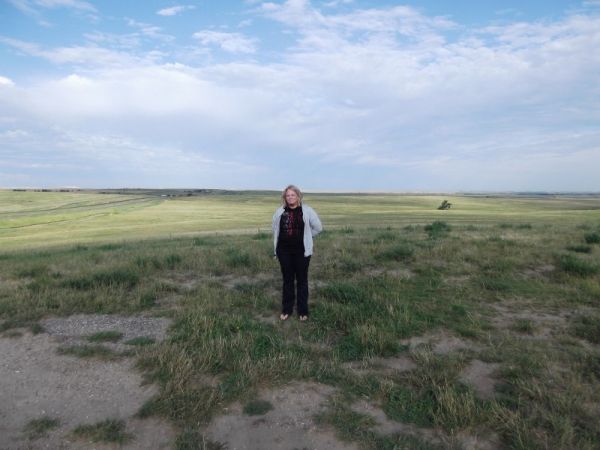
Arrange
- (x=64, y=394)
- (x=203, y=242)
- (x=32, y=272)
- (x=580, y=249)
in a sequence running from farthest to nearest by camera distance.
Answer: (x=203, y=242), (x=580, y=249), (x=32, y=272), (x=64, y=394)

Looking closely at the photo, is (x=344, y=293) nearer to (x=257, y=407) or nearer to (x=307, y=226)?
(x=307, y=226)

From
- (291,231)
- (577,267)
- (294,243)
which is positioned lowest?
(577,267)

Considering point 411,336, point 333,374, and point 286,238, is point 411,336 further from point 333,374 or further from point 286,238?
point 286,238

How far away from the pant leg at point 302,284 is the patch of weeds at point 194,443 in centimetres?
317

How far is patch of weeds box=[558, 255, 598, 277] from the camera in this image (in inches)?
340

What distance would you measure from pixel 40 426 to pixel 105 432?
0.68 meters

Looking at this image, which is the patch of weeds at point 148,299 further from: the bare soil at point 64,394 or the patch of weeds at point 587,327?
the patch of weeds at point 587,327

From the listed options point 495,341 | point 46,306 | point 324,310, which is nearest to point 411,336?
point 495,341

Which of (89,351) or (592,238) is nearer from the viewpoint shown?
(89,351)

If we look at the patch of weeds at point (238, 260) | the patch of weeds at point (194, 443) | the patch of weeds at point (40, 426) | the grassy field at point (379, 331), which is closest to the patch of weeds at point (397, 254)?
the grassy field at point (379, 331)

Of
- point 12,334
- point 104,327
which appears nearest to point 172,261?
point 104,327

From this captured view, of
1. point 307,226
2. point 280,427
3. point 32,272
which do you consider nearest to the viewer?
point 280,427

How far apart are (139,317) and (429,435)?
501cm

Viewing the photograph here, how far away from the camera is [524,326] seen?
5934 millimetres
